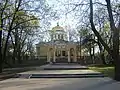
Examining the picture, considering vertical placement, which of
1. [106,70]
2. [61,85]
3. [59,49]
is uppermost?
[59,49]

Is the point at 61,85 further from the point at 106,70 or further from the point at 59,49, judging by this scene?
the point at 59,49

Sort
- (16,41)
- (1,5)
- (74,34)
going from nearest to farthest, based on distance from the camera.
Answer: (1,5) < (16,41) < (74,34)

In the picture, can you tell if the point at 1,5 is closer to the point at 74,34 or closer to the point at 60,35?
the point at 74,34

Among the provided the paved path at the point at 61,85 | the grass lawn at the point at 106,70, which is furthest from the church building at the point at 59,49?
the paved path at the point at 61,85

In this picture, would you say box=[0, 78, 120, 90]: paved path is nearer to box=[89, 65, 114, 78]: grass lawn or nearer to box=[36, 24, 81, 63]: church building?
box=[89, 65, 114, 78]: grass lawn

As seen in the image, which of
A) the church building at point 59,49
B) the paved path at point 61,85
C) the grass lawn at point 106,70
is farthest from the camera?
the church building at point 59,49

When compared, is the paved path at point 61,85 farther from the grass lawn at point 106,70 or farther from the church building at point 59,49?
the church building at point 59,49

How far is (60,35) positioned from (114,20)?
69365 mm

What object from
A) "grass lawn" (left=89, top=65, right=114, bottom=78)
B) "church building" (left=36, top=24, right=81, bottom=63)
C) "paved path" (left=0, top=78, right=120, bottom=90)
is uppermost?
"church building" (left=36, top=24, right=81, bottom=63)

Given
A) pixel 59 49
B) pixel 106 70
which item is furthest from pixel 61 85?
pixel 59 49

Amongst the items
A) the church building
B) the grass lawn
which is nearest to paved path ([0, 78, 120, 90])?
the grass lawn

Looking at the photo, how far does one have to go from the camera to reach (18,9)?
107 ft

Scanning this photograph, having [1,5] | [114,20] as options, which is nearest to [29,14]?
[1,5]

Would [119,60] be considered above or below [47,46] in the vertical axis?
below
